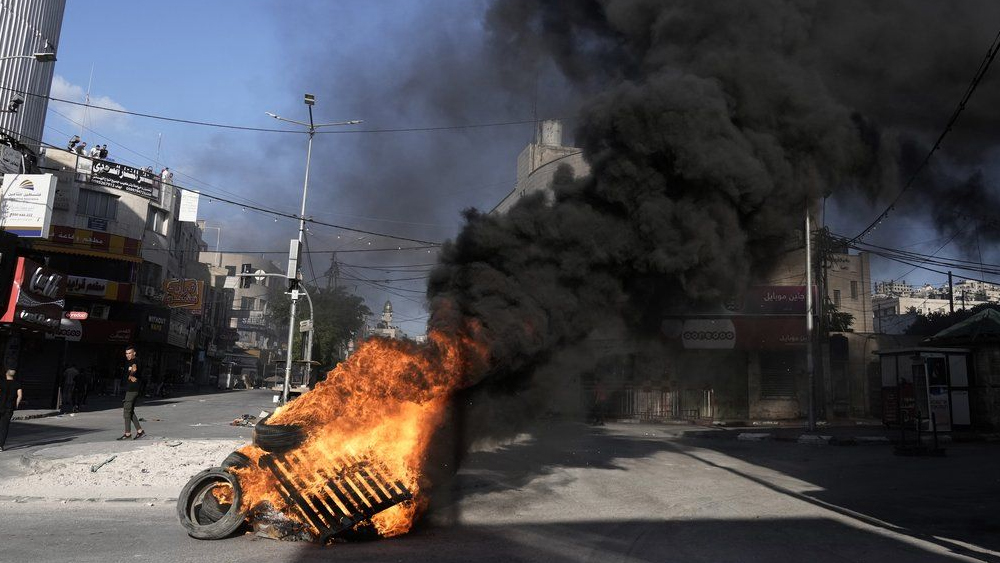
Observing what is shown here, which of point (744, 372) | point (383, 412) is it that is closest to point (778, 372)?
point (744, 372)

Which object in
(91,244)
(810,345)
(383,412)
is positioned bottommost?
(383,412)

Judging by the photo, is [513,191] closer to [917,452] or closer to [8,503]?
[917,452]

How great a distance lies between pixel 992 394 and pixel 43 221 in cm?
3147

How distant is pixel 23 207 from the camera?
70.7ft

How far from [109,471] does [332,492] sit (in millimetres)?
5366

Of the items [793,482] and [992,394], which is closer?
[793,482]

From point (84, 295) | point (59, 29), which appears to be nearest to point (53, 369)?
point (84, 295)

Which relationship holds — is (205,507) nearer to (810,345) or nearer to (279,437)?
(279,437)

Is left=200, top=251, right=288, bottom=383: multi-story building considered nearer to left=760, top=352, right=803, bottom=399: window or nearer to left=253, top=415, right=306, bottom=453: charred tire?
left=760, top=352, right=803, bottom=399: window

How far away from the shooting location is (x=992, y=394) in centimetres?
2122

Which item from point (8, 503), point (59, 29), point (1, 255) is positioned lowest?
point (8, 503)

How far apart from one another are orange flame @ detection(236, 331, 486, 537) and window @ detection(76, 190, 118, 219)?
38681 millimetres

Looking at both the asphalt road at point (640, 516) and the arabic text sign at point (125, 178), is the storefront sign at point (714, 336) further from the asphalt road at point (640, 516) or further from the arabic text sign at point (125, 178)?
the arabic text sign at point (125, 178)

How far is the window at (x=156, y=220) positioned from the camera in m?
43.3
